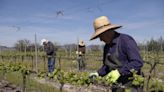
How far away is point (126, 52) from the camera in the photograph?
14.6 ft

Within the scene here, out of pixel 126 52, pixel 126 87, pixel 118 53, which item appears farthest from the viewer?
pixel 118 53

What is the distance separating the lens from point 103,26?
178 inches

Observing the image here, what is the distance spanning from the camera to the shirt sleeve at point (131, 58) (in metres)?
4.26

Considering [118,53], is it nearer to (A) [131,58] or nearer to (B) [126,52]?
(B) [126,52]

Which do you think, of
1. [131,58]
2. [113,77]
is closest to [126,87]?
[113,77]

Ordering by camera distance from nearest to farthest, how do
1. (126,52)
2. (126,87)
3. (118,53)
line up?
(126,87), (126,52), (118,53)

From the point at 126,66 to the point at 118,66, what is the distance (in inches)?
10.9

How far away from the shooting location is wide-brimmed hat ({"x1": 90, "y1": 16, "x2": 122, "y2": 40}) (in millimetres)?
4449

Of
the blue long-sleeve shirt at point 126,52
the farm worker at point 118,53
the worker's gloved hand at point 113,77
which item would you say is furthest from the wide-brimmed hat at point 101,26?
the worker's gloved hand at point 113,77

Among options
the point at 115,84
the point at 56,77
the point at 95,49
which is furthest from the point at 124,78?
the point at 95,49

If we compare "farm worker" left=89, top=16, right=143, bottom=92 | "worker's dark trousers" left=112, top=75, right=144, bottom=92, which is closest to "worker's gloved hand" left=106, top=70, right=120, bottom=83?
"farm worker" left=89, top=16, right=143, bottom=92

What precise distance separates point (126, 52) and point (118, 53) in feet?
0.46

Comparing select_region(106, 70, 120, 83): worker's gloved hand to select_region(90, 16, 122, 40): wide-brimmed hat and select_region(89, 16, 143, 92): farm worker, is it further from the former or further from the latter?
select_region(90, 16, 122, 40): wide-brimmed hat

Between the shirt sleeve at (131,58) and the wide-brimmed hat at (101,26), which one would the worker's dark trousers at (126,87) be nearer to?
the shirt sleeve at (131,58)
